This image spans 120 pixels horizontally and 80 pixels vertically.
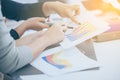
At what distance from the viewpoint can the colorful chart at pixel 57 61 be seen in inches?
41.0

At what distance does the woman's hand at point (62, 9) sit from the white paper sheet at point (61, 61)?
0.21 meters

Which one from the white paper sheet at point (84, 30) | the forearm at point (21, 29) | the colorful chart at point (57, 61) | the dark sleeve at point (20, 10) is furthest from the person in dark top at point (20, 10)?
the colorful chart at point (57, 61)

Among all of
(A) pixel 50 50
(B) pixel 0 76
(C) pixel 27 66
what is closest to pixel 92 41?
(A) pixel 50 50

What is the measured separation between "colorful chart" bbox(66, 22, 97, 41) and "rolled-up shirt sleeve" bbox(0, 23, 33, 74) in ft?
0.75

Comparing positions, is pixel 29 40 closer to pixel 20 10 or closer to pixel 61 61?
pixel 61 61

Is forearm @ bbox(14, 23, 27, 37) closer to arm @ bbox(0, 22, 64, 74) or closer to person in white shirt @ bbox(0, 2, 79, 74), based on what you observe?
person in white shirt @ bbox(0, 2, 79, 74)

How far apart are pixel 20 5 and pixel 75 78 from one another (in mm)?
623

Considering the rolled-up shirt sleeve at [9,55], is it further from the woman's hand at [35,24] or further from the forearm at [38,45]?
the woman's hand at [35,24]

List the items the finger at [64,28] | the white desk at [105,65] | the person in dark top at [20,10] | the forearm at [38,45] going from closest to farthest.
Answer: the white desk at [105,65], the forearm at [38,45], the finger at [64,28], the person in dark top at [20,10]

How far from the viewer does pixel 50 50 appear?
1140 mm

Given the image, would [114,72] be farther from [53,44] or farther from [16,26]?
[16,26]

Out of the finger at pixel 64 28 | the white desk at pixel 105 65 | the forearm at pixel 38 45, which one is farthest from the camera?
the finger at pixel 64 28

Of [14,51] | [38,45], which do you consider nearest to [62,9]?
[38,45]

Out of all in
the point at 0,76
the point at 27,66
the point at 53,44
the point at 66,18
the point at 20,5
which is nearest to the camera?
the point at 0,76
